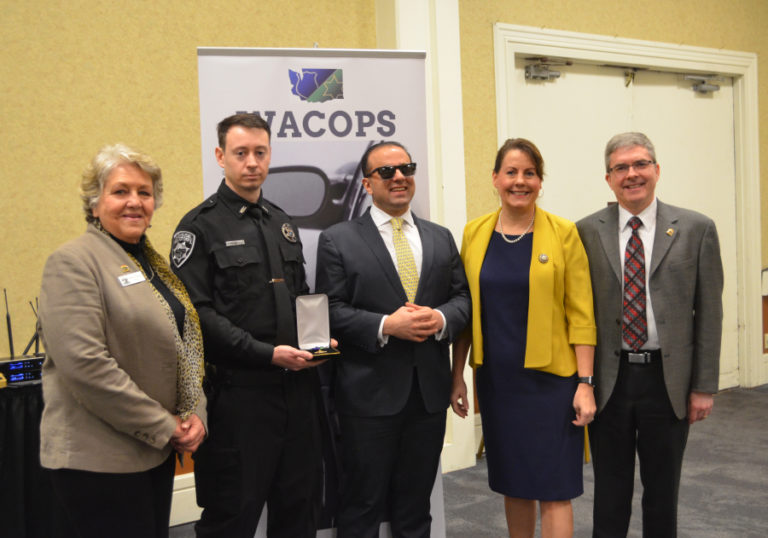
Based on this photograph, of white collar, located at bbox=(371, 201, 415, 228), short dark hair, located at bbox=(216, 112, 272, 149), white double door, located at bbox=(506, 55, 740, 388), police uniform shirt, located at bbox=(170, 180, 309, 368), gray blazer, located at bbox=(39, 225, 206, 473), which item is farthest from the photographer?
white double door, located at bbox=(506, 55, 740, 388)

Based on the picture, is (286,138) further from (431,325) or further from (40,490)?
(40,490)

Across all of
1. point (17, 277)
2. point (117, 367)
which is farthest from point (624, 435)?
point (17, 277)

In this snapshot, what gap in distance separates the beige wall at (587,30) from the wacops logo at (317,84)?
1.66 metres

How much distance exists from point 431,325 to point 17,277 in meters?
2.03

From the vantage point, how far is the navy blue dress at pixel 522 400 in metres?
2.27

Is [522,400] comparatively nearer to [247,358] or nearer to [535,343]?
[535,343]

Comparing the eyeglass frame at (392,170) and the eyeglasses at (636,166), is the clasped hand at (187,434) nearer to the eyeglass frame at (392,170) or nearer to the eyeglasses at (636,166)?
the eyeglass frame at (392,170)

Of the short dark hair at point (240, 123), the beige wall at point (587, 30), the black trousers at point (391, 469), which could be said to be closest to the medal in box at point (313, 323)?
the black trousers at point (391, 469)

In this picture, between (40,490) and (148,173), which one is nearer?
(148,173)

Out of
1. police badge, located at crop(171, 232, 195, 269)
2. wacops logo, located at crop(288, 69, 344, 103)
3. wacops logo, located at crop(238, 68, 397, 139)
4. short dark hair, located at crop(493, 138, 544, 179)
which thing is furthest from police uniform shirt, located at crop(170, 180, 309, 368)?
short dark hair, located at crop(493, 138, 544, 179)

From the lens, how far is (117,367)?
1632 mm

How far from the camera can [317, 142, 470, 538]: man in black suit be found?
87.1 inches

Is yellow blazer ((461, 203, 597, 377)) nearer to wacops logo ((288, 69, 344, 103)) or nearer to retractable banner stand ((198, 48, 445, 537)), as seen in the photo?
retractable banner stand ((198, 48, 445, 537))

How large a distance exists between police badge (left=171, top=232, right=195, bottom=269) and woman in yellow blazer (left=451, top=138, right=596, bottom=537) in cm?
96
